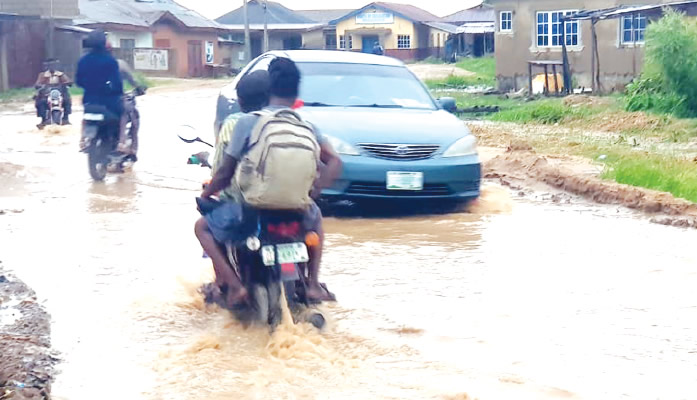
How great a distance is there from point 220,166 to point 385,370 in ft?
4.47

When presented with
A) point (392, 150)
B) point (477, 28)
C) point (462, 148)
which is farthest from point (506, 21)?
point (477, 28)

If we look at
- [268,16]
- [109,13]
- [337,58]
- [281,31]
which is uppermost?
[268,16]

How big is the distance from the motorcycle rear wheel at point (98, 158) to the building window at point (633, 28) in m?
20.9

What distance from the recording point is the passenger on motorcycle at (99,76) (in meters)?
12.4

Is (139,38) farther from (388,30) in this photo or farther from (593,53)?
(593,53)

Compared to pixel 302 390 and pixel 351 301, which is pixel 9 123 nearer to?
pixel 351 301

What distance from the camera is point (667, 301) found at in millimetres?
6852

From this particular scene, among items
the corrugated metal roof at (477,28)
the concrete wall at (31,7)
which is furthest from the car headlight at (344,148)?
the corrugated metal roof at (477,28)

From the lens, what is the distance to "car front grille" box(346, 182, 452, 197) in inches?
378

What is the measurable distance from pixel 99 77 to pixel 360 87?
3.30 meters

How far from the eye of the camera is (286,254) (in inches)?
215

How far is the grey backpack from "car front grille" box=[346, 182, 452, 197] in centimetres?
404

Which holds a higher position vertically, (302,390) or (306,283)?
(306,283)

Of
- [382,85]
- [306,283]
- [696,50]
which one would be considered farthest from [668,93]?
[306,283]
